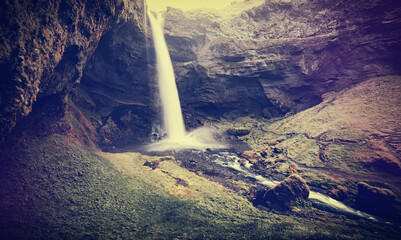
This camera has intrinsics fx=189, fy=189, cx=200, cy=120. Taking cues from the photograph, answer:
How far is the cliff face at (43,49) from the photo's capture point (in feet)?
45.7

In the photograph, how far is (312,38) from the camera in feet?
120

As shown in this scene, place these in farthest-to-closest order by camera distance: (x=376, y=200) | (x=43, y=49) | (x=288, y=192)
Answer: (x=288, y=192) < (x=43, y=49) < (x=376, y=200)

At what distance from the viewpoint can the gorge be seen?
1354 centimetres

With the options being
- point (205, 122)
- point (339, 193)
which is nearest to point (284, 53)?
point (205, 122)

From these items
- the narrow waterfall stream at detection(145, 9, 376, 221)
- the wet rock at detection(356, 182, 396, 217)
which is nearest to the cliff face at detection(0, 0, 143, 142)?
the narrow waterfall stream at detection(145, 9, 376, 221)

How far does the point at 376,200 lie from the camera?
52.8ft

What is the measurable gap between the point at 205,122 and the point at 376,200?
27476mm

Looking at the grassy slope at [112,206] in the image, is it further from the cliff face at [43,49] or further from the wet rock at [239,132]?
the wet rock at [239,132]

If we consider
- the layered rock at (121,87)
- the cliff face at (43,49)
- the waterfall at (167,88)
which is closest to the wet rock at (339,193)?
the waterfall at (167,88)

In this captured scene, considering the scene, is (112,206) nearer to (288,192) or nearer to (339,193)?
(288,192)

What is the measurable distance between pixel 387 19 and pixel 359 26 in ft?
11.6

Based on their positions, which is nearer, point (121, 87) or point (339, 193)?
point (339, 193)

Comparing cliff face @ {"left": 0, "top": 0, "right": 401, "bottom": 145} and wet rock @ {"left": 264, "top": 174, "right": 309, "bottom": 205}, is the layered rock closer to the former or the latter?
cliff face @ {"left": 0, "top": 0, "right": 401, "bottom": 145}

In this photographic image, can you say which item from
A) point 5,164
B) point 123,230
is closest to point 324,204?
point 123,230
